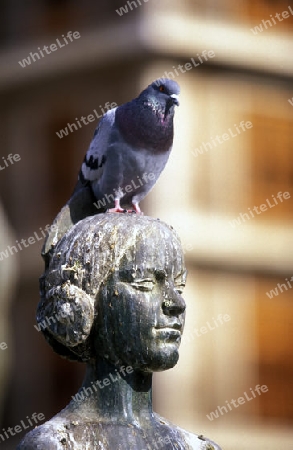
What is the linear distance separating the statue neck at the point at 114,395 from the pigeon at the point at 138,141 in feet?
2.09

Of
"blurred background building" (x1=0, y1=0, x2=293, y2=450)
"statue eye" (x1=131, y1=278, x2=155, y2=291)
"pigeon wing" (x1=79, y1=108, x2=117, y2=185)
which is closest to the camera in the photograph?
"statue eye" (x1=131, y1=278, x2=155, y2=291)

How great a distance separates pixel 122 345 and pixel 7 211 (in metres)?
3.66

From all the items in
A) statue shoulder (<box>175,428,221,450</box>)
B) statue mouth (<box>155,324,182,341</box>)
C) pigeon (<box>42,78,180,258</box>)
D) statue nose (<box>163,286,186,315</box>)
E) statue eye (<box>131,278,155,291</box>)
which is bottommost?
statue shoulder (<box>175,428,221,450</box>)

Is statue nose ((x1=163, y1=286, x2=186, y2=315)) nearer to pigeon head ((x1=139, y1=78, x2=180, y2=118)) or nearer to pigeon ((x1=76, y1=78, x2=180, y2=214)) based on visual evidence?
pigeon ((x1=76, y1=78, x2=180, y2=214))

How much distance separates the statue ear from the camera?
2799mm

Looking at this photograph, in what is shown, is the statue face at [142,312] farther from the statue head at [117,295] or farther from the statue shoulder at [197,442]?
the statue shoulder at [197,442]

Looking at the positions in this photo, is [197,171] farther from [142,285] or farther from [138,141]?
[142,285]

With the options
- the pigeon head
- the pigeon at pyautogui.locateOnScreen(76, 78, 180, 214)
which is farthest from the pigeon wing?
the pigeon head

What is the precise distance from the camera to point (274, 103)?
632 centimetres

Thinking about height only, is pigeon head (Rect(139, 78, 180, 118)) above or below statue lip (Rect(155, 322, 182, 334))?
above

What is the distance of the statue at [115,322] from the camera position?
2799 mm

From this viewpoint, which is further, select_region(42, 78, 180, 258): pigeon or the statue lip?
select_region(42, 78, 180, 258): pigeon

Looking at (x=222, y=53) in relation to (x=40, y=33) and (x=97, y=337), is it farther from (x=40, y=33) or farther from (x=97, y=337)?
(x=97, y=337)

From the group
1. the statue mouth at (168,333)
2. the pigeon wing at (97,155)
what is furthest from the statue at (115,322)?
the pigeon wing at (97,155)
